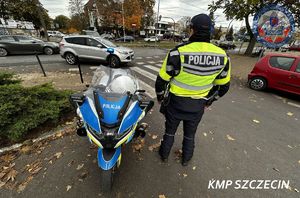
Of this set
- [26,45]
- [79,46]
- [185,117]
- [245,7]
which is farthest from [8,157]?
[245,7]

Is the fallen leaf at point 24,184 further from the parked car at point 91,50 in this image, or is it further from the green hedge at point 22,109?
the parked car at point 91,50

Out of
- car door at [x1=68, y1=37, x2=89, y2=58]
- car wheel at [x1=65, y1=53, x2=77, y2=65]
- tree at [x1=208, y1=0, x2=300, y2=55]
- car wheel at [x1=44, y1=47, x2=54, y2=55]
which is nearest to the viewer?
car door at [x1=68, y1=37, x2=89, y2=58]

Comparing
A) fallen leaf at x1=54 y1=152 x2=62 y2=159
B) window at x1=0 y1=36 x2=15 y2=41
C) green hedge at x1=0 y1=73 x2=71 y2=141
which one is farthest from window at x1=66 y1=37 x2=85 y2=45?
fallen leaf at x1=54 y1=152 x2=62 y2=159

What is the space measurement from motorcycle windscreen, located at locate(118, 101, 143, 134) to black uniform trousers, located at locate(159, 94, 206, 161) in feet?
1.91

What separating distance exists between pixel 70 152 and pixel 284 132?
4.71 metres

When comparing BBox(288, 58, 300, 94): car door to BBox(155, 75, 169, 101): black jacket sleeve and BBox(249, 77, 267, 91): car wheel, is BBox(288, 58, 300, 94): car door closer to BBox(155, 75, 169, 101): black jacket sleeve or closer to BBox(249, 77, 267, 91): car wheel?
BBox(249, 77, 267, 91): car wheel

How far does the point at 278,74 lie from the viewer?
5.98 metres

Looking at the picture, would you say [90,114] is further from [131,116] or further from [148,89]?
[148,89]

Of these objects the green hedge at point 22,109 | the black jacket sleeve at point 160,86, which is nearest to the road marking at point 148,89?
the green hedge at point 22,109

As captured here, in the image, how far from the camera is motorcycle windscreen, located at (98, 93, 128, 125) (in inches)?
65.7

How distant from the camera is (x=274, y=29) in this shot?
676 centimetres

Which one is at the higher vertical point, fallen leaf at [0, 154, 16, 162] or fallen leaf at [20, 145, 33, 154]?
fallen leaf at [20, 145, 33, 154]

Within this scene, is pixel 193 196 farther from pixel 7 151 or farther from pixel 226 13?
pixel 226 13

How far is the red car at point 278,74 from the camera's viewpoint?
5605 mm
